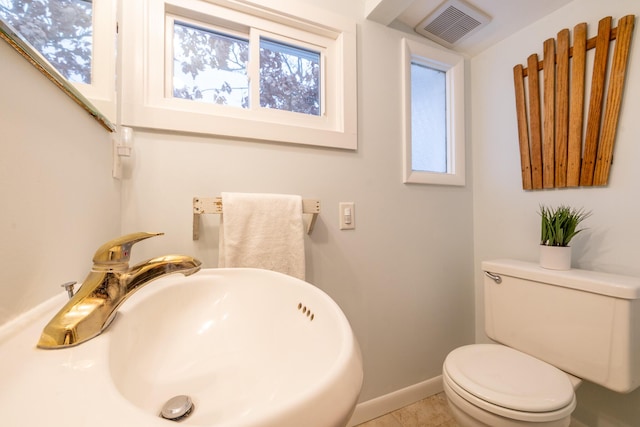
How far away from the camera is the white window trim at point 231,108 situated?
A: 0.80 m

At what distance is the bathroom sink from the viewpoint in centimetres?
24

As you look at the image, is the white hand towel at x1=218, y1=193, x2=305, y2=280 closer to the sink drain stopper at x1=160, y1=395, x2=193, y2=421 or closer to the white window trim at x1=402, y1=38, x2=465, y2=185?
the sink drain stopper at x1=160, y1=395, x2=193, y2=421

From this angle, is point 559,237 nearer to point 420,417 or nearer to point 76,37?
point 420,417

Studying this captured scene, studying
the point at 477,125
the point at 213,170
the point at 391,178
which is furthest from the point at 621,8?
the point at 213,170

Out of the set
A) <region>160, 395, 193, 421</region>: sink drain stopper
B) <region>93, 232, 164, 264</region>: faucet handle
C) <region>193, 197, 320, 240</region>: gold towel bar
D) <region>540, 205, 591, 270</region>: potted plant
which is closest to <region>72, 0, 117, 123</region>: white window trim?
<region>193, 197, 320, 240</region>: gold towel bar

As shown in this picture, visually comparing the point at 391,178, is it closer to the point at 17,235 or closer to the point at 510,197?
the point at 510,197

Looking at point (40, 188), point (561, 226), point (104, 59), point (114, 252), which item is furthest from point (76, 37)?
point (561, 226)

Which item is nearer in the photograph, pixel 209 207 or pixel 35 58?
pixel 35 58

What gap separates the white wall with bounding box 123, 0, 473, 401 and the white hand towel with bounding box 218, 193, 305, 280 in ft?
0.42

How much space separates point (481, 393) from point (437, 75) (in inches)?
60.2

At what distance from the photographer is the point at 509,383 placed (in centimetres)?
76

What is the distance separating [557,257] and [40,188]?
1.53m

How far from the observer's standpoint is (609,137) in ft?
3.04

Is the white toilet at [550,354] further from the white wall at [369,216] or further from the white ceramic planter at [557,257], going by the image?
the white wall at [369,216]
